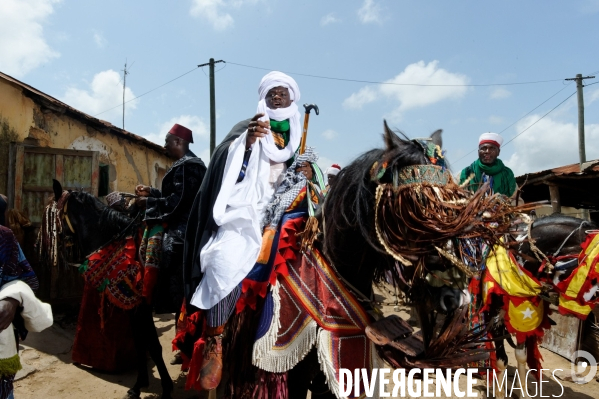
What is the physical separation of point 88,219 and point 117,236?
19.9 inches

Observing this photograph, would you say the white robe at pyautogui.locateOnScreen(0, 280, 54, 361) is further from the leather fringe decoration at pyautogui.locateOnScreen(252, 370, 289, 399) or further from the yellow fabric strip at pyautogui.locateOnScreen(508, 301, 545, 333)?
the yellow fabric strip at pyautogui.locateOnScreen(508, 301, 545, 333)

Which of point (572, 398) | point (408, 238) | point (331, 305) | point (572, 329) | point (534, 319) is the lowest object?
point (572, 398)

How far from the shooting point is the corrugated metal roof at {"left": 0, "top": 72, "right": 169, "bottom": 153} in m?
6.52

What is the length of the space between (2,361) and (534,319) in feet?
14.4

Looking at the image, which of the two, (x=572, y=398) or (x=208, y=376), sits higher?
(x=208, y=376)

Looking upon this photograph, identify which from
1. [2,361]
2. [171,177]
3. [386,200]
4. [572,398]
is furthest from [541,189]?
[2,361]

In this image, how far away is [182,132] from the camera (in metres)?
4.67

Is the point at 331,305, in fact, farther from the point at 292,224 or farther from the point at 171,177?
the point at 171,177

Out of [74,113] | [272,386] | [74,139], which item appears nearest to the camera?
[272,386]

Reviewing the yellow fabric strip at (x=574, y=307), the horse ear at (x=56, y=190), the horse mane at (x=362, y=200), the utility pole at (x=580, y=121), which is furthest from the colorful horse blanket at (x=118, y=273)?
the utility pole at (x=580, y=121)

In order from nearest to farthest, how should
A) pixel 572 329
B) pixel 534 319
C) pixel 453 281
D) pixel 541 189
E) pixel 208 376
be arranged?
pixel 453 281 < pixel 208 376 < pixel 534 319 < pixel 572 329 < pixel 541 189

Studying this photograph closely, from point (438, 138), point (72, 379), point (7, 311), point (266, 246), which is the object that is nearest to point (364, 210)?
point (438, 138)

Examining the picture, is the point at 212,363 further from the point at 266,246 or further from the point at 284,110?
the point at 284,110

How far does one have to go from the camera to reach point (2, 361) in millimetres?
2623
